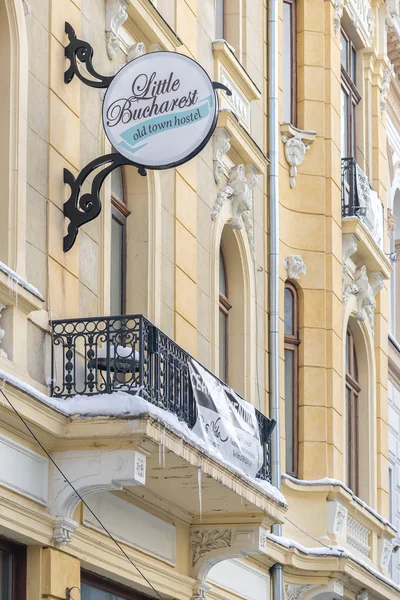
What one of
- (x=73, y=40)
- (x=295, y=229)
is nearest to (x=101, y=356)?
(x=73, y=40)

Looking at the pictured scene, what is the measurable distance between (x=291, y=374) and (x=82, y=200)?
349 inches

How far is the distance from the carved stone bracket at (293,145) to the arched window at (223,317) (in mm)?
3192

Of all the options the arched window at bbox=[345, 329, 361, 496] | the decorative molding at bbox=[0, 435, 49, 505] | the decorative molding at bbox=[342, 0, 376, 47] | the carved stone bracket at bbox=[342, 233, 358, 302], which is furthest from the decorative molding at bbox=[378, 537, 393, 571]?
the decorative molding at bbox=[0, 435, 49, 505]

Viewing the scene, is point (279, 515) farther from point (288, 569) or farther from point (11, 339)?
point (11, 339)

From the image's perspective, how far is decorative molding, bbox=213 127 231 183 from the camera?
2114 centimetres

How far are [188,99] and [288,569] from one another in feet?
28.1

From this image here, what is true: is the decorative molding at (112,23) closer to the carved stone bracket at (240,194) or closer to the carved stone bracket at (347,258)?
the carved stone bracket at (240,194)

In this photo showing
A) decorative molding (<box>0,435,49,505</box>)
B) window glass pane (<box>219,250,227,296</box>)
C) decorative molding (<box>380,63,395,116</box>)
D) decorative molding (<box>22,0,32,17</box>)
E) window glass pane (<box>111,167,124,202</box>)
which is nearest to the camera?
decorative molding (<box>0,435,49,505</box>)

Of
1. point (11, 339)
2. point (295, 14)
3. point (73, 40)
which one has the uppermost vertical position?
point (295, 14)

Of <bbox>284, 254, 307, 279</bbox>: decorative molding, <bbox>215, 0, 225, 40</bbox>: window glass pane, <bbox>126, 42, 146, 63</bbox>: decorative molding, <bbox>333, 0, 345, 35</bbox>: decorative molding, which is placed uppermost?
<bbox>333, 0, 345, 35</bbox>: decorative molding

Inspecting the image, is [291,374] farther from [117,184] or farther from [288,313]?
[117,184]

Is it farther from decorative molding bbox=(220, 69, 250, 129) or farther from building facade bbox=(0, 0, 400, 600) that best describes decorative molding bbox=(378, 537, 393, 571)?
decorative molding bbox=(220, 69, 250, 129)

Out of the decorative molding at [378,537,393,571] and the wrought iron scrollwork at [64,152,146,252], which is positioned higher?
the wrought iron scrollwork at [64,152,146,252]

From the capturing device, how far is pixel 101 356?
15.7 metres
